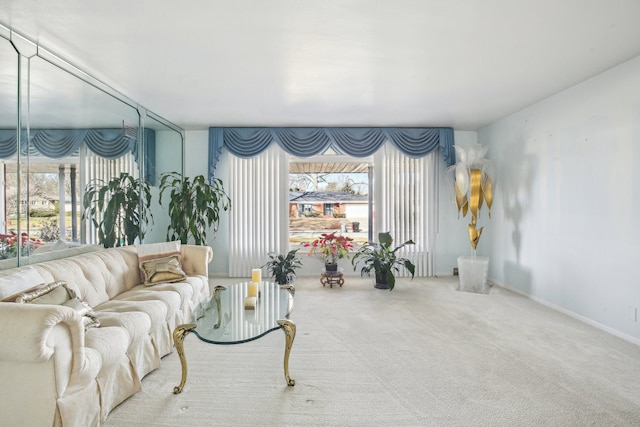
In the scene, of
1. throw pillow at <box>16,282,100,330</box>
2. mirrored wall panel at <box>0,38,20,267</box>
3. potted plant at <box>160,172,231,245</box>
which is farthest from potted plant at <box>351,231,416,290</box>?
mirrored wall panel at <box>0,38,20,267</box>

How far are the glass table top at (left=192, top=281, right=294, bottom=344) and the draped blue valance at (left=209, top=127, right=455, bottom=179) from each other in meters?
2.63

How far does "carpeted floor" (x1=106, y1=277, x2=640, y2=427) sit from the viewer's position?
6.10ft

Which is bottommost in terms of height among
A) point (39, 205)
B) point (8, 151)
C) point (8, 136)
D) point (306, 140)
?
point (39, 205)

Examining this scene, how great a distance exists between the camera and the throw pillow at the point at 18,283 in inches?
72.6

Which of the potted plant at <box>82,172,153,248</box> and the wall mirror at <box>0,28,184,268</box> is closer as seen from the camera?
the wall mirror at <box>0,28,184,268</box>

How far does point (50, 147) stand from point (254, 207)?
9.27 ft

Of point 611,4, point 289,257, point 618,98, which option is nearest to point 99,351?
point 289,257

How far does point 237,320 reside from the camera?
86.9 inches

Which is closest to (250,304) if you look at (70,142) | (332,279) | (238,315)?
(238,315)

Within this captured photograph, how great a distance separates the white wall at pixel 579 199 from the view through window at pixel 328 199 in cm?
207

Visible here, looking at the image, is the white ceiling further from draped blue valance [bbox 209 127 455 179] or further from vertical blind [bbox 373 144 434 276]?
vertical blind [bbox 373 144 434 276]

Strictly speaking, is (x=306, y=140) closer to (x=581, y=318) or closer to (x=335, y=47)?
(x=335, y=47)

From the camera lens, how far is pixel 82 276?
2508 mm

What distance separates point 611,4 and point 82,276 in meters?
3.98
